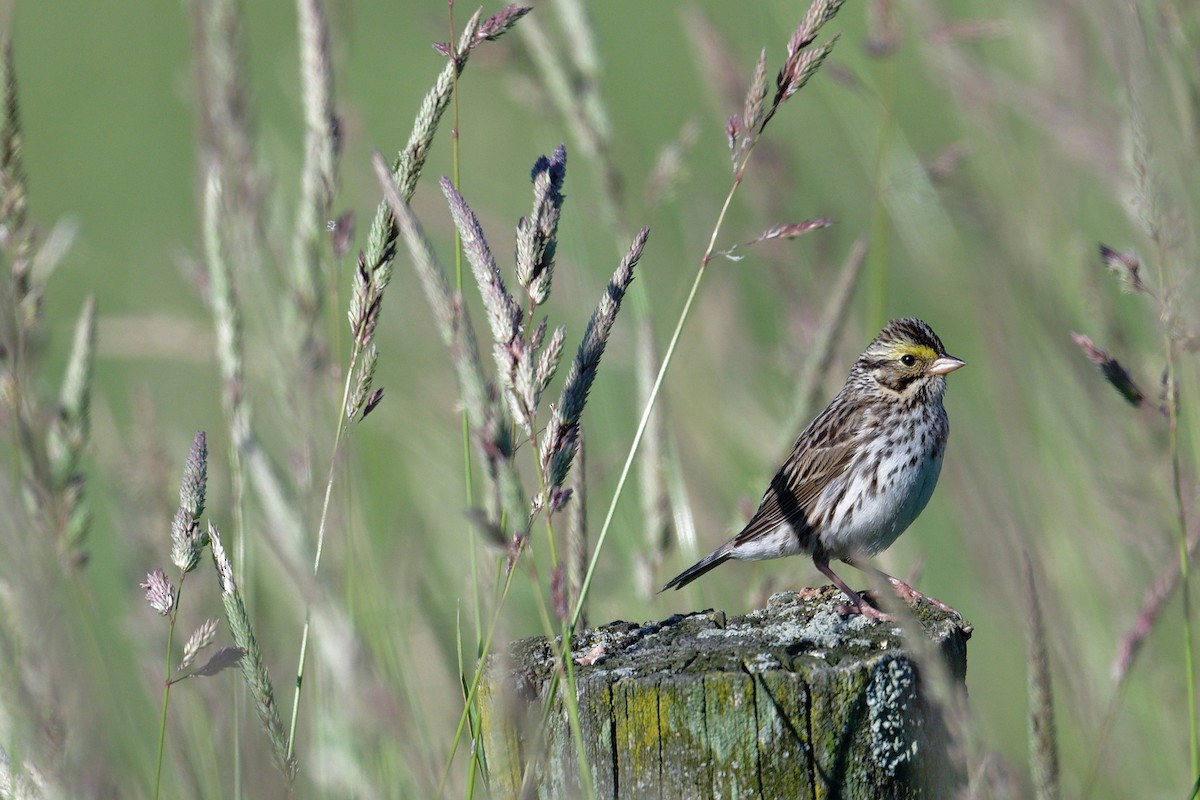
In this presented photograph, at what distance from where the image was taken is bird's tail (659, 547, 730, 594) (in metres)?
3.67

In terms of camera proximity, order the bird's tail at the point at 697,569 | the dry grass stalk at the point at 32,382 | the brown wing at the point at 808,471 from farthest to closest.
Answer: the brown wing at the point at 808,471 → the bird's tail at the point at 697,569 → the dry grass stalk at the point at 32,382

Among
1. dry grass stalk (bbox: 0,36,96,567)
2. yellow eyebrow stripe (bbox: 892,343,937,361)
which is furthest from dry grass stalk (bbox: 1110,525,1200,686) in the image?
dry grass stalk (bbox: 0,36,96,567)

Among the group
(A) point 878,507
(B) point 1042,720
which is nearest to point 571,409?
(B) point 1042,720

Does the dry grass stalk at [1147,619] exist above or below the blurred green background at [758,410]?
below

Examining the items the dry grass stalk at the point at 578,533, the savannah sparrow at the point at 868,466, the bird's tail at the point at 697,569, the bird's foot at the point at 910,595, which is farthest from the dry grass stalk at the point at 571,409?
the savannah sparrow at the point at 868,466

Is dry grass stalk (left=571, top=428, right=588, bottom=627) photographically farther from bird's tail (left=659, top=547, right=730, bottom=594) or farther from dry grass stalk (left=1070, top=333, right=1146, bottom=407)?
dry grass stalk (left=1070, top=333, right=1146, bottom=407)

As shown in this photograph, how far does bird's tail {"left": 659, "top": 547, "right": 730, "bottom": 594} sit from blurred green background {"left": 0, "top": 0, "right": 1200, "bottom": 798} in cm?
7

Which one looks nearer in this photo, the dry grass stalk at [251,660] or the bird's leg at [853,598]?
the dry grass stalk at [251,660]

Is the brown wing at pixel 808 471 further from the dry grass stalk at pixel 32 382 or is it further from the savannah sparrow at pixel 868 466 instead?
the dry grass stalk at pixel 32 382

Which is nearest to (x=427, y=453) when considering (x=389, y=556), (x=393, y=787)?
(x=389, y=556)

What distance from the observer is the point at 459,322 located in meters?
1.59

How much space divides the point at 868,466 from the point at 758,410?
735 millimetres

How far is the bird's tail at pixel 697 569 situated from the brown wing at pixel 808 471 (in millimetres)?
159

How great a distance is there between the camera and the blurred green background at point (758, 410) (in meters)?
2.53
